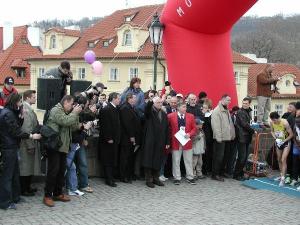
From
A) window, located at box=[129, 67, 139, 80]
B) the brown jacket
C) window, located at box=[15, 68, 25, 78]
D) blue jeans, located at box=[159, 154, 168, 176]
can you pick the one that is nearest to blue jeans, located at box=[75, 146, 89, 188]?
blue jeans, located at box=[159, 154, 168, 176]

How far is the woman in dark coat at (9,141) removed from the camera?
22.7ft

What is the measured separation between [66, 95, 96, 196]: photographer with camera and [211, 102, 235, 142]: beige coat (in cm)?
263

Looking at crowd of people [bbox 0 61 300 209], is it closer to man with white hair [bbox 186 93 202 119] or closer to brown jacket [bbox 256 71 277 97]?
man with white hair [bbox 186 93 202 119]

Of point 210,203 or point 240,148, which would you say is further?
point 240,148

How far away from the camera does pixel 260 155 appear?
11336 mm

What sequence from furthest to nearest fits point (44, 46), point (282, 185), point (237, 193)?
point (44, 46)
point (282, 185)
point (237, 193)

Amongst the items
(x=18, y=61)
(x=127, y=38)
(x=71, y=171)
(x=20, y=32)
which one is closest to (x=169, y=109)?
(x=71, y=171)

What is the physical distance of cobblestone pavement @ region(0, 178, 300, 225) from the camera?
22.4 feet

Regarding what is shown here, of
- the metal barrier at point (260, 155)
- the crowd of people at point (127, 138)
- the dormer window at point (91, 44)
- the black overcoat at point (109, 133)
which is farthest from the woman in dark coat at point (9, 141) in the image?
the dormer window at point (91, 44)

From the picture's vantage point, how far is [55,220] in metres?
6.66

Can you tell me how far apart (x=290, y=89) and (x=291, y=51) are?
12.1 metres

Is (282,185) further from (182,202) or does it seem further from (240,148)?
(182,202)

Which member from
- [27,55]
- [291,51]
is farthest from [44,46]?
[291,51]

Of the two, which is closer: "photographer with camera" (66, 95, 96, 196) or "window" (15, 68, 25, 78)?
"photographer with camera" (66, 95, 96, 196)
